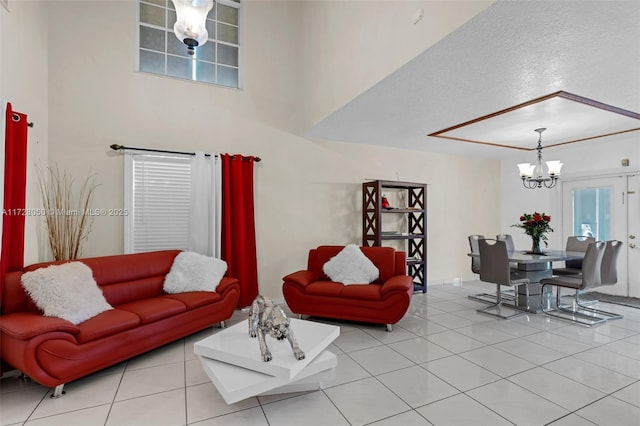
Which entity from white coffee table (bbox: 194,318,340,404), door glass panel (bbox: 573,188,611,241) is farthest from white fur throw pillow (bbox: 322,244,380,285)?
door glass panel (bbox: 573,188,611,241)

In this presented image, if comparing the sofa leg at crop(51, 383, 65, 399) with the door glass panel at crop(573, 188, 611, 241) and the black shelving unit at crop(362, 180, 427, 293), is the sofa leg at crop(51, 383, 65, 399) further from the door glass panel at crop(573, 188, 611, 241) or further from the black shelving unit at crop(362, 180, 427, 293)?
the door glass panel at crop(573, 188, 611, 241)

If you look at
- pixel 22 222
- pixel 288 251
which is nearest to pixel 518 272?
pixel 288 251

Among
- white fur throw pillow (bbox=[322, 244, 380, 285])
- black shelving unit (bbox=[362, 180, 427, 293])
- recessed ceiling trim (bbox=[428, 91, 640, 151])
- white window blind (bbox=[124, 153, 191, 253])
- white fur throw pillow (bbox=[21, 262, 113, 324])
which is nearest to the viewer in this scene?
white fur throw pillow (bbox=[21, 262, 113, 324])

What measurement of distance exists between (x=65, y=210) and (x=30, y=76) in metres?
1.37

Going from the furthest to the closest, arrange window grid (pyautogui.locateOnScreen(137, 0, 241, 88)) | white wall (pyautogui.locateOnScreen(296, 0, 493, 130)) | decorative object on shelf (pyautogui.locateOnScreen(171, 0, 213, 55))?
window grid (pyautogui.locateOnScreen(137, 0, 241, 88)) < white wall (pyautogui.locateOnScreen(296, 0, 493, 130)) < decorative object on shelf (pyautogui.locateOnScreen(171, 0, 213, 55))

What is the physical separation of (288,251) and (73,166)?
9.27ft

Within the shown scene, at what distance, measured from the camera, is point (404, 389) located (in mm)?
2416

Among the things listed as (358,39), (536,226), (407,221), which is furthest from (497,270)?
(358,39)

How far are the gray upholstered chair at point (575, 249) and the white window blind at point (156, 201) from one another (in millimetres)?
5497

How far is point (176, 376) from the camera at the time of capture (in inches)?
103

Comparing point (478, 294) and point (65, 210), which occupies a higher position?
point (65, 210)

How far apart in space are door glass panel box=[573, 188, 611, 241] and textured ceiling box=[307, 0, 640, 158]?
1.10 meters

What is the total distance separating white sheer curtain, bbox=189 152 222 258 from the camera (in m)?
4.13

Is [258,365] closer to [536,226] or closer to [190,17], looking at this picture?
[190,17]
